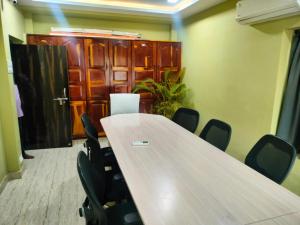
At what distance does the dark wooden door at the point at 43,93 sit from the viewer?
3.57 metres

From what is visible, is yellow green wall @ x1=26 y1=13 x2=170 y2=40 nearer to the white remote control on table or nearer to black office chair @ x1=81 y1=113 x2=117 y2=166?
black office chair @ x1=81 y1=113 x2=117 y2=166

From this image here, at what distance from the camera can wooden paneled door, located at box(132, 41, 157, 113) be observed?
14.6ft

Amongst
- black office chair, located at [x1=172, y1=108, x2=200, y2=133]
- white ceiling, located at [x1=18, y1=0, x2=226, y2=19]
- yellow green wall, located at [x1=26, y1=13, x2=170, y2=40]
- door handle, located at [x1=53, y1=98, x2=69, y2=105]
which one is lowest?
black office chair, located at [x1=172, y1=108, x2=200, y2=133]

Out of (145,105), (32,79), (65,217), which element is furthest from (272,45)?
(32,79)

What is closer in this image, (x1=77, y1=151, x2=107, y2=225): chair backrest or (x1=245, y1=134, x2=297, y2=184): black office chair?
(x1=77, y1=151, x2=107, y2=225): chair backrest

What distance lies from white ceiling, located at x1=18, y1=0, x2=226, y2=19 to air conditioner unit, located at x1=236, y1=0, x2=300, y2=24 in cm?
77

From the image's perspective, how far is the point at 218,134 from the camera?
226 cm

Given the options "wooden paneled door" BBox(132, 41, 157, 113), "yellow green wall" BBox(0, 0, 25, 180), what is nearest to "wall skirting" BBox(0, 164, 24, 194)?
"yellow green wall" BBox(0, 0, 25, 180)

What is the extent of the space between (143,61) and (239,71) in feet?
6.57

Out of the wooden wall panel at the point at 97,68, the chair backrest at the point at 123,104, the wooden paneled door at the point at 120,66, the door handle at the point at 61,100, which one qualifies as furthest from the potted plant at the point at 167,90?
the door handle at the point at 61,100

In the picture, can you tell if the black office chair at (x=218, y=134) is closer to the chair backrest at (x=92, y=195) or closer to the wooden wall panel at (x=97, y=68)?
the chair backrest at (x=92, y=195)

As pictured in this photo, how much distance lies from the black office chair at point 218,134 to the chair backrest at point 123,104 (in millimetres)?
1662

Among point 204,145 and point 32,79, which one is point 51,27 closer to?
point 32,79

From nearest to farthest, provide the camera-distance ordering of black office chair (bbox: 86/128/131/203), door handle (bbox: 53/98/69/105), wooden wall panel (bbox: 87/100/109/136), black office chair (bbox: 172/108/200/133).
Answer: black office chair (bbox: 86/128/131/203) → black office chair (bbox: 172/108/200/133) → door handle (bbox: 53/98/69/105) → wooden wall panel (bbox: 87/100/109/136)
